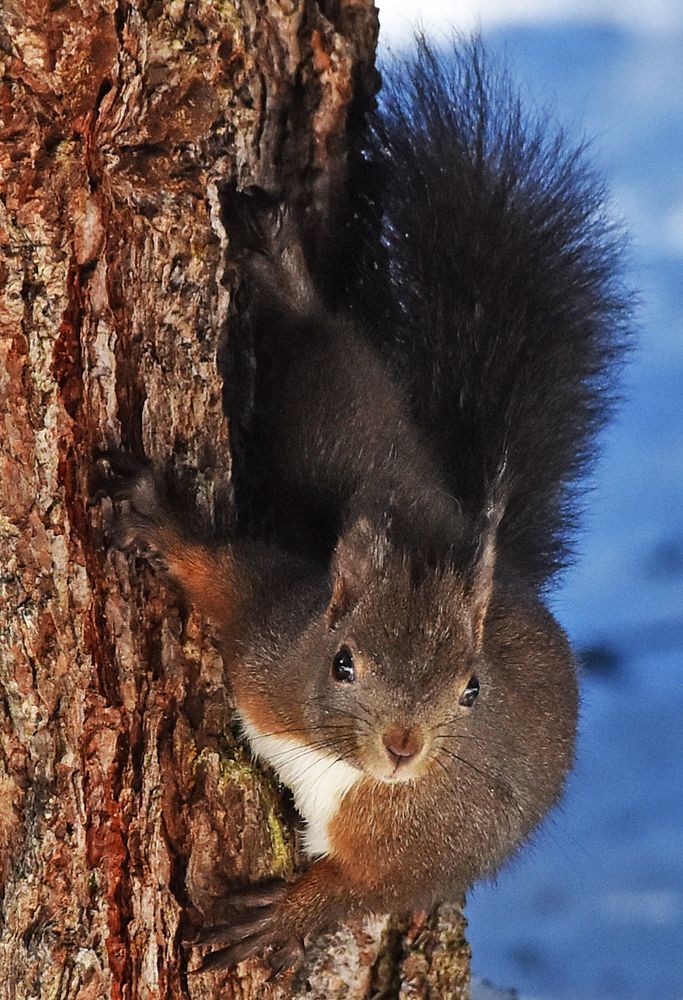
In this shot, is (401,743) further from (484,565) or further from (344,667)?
(484,565)

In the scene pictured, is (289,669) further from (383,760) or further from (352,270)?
(352,270)

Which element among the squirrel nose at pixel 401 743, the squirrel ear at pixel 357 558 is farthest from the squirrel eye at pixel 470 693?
the squirrel ear at pixel 357 558

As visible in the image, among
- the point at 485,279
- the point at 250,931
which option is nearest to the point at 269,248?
the point at 485,279

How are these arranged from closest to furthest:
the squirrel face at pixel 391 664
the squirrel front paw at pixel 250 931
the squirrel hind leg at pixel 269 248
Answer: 1. the squirrel face at pixel 391 664
2. the squirrel front paw at pixel 250 931
3. the squirrel hind leg at pixel 269 248

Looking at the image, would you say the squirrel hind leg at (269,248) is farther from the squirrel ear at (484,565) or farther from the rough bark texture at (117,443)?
the squirrel ear at (484,565)

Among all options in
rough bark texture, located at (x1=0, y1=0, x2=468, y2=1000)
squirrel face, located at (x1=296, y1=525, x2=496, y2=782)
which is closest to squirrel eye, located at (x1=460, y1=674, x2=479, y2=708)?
squirrel face, located at (x1=296, y1=525, x2=496, y2=782)
